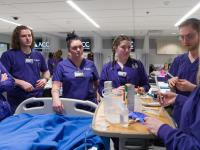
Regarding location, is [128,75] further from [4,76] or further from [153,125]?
[153,125]

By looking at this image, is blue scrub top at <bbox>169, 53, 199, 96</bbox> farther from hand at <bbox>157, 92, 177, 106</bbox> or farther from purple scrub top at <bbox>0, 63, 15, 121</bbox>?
purple scrub top at <bbox>0, 63, 15, 121</bbox>

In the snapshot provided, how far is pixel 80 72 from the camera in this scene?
2.29m

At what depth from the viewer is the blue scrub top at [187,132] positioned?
0.94 m

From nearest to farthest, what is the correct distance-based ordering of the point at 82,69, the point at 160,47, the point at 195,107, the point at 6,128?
1. the point at 195,107
2. the point at 6,128
3. the point at 82,69
4. the point at 160,47

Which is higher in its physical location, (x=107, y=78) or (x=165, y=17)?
(x=165, y=17)

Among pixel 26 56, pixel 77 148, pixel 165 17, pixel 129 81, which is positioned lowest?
pixel 77 148

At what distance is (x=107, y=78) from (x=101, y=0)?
274 centimetres

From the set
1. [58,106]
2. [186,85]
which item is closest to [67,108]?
[58,106]

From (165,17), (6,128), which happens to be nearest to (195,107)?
(6,128)

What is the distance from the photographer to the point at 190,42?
193cm

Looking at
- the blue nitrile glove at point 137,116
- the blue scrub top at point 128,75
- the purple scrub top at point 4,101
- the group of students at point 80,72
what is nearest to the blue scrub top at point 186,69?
the group of students at point 80,72

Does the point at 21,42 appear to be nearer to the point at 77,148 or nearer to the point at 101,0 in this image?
the point at 77,148

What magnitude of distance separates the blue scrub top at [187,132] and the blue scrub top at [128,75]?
4.10ft

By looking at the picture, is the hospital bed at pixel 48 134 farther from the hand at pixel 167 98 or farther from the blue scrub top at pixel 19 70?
the blue scrub top at pixel 19 70
